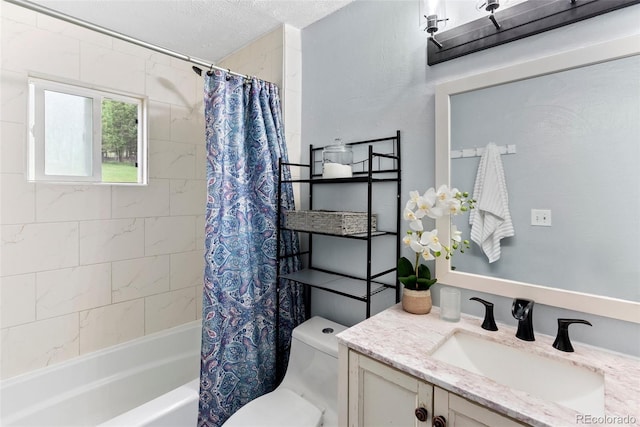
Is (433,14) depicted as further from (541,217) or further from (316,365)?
(316,365)

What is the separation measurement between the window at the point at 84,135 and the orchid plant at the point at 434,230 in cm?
185

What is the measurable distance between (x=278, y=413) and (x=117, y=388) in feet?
4.00

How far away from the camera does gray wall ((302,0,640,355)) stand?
960mm

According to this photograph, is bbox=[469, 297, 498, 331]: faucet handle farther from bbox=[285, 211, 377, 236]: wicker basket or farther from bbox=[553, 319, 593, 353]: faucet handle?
bbox=[285, 211, 377, 236]: wicker basket

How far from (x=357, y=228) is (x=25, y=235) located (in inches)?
70.4

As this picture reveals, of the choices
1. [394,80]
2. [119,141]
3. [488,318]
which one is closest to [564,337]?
[488,318]

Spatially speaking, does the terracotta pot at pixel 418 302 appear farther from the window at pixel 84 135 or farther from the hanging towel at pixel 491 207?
the window at pixel 84 135

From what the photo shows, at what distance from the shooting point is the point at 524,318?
0.99m

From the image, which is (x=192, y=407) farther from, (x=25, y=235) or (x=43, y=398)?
(x=25, y=235)

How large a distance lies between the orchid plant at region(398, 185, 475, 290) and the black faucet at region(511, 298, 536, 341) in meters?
0.28

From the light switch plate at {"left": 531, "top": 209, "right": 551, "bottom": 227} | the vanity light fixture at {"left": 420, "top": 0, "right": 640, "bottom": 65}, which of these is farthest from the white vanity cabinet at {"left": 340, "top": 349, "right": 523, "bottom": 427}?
the vanity light fixture at {"left": 420, "top": 0, "right": 640, "bottom": 65}

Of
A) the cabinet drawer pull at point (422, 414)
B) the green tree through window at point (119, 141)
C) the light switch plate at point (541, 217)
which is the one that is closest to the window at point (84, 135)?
the green tree through window at point (119, 141)

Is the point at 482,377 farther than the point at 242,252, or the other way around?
the point at 242,252

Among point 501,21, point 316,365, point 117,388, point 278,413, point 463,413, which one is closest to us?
point 463,413
